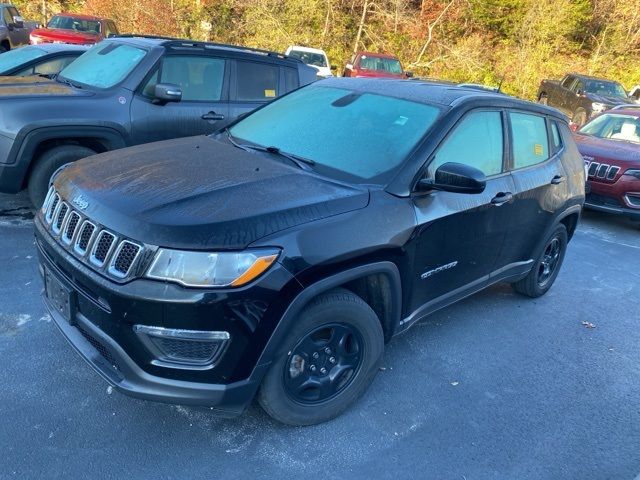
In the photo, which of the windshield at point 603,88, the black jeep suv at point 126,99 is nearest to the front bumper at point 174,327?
the black jeep suv at point 126,99

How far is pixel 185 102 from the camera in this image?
5641 mm

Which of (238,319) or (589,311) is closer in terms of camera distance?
(238,319)

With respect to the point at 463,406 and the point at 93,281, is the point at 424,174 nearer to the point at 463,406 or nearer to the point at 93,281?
the point at 463,406

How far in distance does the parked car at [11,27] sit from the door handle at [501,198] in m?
15.4

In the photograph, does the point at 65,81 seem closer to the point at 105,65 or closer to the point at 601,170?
the point at 105,65

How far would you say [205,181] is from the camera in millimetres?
2689

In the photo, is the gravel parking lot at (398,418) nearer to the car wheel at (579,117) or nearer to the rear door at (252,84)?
the rear door at (252,84)

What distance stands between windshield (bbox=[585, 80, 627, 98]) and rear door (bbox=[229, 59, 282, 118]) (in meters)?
14.0

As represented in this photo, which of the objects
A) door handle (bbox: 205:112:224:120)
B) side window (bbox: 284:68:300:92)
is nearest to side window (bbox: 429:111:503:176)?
door handle (bbox: 205:112:224:120)

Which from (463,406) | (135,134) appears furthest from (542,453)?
(135,134)

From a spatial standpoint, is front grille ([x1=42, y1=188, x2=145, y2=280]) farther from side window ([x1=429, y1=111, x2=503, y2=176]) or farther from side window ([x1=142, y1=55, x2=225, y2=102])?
side window ([x1=142, y1=55, x2=225, y2=102])

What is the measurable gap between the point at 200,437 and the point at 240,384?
536mm

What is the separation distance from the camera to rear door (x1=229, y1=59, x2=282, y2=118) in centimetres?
595

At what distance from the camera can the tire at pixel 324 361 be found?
2.56 m
